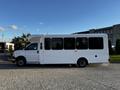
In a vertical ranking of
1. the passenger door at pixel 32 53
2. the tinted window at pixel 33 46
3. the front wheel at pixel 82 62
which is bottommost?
the front wheel at pixel 82 62

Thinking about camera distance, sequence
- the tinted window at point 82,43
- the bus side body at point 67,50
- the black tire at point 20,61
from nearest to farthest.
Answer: the bus side body at point 67,50 → the tinted window at point 82,43 → the black tire at point 20,61

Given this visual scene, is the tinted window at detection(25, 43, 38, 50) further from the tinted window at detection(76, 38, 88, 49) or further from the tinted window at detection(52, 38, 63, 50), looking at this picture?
the tinted window at detection(76, 38, 88, 49)

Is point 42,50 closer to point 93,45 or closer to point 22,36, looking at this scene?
point 93,45

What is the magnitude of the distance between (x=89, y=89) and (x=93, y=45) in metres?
10.8

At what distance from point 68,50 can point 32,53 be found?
3092 mm

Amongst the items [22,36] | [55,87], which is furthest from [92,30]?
[55,87]

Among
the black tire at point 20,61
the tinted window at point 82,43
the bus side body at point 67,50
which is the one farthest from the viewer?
the black tire at point 20,61

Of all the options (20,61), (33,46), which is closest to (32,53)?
(33,46)

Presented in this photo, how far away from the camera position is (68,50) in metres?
20.7

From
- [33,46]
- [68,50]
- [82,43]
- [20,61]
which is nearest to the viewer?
[68,50]

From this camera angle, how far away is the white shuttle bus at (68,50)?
67.8ft

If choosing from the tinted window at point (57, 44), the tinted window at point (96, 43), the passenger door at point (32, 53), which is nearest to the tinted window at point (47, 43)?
the tinted window at point (57, 44)

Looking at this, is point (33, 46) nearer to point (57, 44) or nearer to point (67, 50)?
point (57, 44)

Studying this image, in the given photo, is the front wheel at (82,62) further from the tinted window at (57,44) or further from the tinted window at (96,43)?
the tinted window at (57,44)
